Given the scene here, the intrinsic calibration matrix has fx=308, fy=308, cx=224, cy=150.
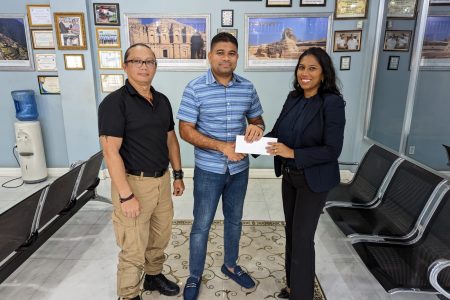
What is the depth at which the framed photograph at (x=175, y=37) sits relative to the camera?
378cm

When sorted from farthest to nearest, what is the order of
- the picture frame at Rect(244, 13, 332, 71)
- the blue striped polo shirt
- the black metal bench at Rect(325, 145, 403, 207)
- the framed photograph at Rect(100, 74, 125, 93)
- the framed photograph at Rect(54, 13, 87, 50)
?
the framed photograph at Rect(100, 74, 125, 93) < the picture frame at Rect(244, 13, 332, 71) < the framed photograph at Rect(54, 13, 87, 50) < the black metal bench at Rect(325, 145, 403, 207) < the blue striped polo shirt

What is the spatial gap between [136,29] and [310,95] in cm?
293

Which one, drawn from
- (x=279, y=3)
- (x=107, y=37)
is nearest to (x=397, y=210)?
(x=279, y=3)

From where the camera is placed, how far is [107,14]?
3.75 meters

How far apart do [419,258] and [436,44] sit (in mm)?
1993

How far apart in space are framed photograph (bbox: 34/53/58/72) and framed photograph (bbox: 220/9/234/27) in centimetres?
216

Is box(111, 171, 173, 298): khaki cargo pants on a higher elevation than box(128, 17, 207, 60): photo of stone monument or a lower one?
lower

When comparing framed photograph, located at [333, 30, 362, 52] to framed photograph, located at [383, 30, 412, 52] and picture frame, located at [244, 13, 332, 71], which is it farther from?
framed photograph, located at [383, 30, 412, 52]

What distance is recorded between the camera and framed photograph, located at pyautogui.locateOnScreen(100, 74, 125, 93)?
13.0 ft

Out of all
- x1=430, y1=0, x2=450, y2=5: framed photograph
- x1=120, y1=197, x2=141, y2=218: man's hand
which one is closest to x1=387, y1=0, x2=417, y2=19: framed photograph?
x1=430, y1=0, x2=450, y2=5: framed photograph

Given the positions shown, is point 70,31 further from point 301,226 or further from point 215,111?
point 301,226

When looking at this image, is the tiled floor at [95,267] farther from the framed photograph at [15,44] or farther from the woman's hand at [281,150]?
the framed photograph at [15,44]

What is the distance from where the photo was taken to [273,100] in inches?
159

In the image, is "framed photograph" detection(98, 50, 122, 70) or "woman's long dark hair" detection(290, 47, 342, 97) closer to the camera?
"woman's long dark hair" detection(290, 47, 342, 97)
